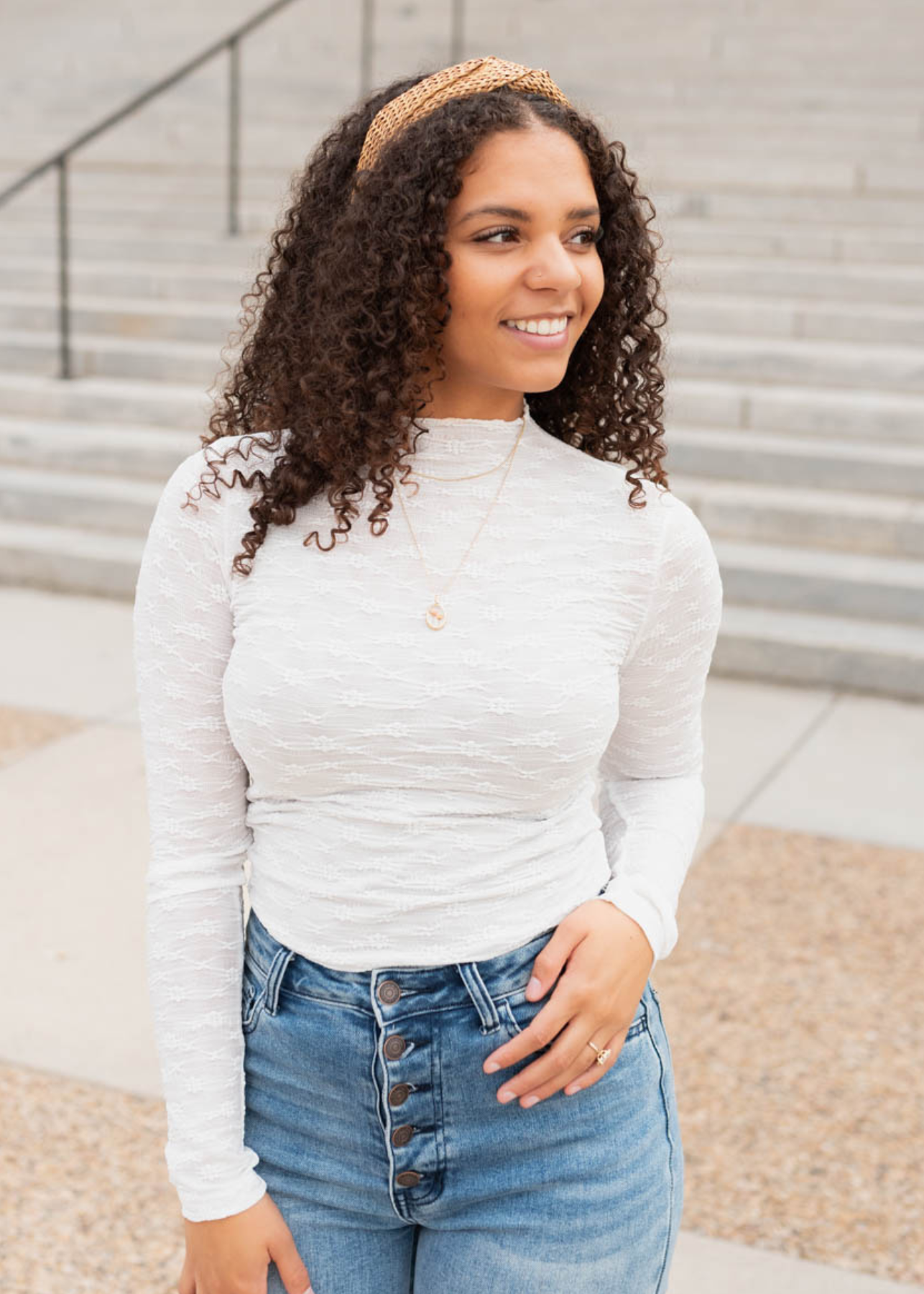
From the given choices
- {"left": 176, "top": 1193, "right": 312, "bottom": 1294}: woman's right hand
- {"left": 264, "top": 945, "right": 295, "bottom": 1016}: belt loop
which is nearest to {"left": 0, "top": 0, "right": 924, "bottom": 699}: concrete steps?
{"left": 264, "top": 945, "right": 295, "bottom": 1016}: belt loop

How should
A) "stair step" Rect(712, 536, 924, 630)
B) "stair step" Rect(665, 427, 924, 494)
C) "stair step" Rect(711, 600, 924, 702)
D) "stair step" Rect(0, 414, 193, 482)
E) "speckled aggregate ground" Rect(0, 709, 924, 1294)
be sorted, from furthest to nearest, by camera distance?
"stair step" Rect(0, 414, 193, 482), "stair step" Rect(665, 427, 924, 494), "stair step" Rect(712, 536, 924, 630), "stair step" Rect(711, 600, 924, 702), "speckled aggregate ground" Rect(0, 709, 924, 1294)

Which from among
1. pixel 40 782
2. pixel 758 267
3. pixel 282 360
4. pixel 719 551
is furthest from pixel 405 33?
pixel 282 360

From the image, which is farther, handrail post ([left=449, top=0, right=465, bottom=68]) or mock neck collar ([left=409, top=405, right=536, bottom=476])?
handrail post ([left=449, top=0, right=465, bottom=68])

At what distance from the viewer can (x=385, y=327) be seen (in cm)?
169

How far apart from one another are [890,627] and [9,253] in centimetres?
600

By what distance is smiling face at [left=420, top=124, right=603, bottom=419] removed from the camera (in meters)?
1.65

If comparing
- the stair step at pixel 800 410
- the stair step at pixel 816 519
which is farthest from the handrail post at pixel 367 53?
the stair step at pixel 816 519

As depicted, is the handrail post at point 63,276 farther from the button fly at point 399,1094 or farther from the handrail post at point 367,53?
the button fly at point 399,1094

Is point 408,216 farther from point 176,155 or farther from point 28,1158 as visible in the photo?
point 176,155

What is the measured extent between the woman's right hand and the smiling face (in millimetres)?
864

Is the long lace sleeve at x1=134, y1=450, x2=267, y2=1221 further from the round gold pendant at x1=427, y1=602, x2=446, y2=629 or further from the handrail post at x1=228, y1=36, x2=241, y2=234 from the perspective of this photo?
the handrail post at x1=228, y1=36, x2=241, y2=234

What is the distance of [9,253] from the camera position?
9758 millimetres

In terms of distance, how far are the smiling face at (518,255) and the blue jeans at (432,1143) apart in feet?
1.94

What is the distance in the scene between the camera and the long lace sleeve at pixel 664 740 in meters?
1.73
